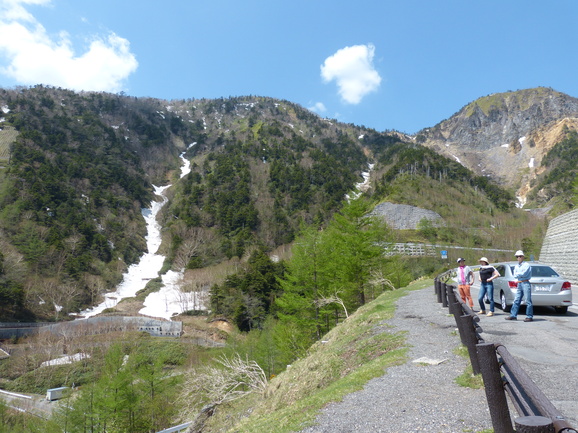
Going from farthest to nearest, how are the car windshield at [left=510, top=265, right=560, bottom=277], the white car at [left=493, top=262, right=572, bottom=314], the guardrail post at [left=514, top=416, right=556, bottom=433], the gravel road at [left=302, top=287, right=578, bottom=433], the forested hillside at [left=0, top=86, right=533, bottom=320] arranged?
the forested hillside at [left=0, top=86, right=533, bottom=320]
the car windshield at [left=510, top=265, right=560, bottom=277]
the white car at [left=493, top=262, right=572, bottom=314]
the gravel road at [left=302, top=287, right=578, bottom=433]
the guardrail post at [left=514, top=416, right=556, bottom=433]

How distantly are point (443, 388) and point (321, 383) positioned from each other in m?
3.31

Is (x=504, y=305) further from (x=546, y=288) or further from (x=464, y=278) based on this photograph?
(x=464, y=278)

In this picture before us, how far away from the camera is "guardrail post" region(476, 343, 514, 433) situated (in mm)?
2947

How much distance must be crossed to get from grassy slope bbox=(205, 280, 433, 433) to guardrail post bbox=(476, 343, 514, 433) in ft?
8.72

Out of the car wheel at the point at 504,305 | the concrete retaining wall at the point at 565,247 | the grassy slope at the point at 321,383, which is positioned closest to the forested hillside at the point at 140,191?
the concrete retaining wall at the point at 565,247

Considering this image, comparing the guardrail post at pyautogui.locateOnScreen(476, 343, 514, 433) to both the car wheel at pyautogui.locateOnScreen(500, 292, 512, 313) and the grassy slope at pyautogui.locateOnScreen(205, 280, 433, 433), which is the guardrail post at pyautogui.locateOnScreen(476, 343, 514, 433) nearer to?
the grassy slope at pyautogui.locateOnScreen(205, 280, 433, 433)

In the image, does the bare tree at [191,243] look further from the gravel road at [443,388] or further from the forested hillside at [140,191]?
the gravel road at [443,388]

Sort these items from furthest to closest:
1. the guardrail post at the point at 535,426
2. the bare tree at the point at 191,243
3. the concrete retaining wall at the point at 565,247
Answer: the bare tree at the point at 191,243, the concrete retaining wall at the point at 565,247, the guardrail post at the point at 535,426

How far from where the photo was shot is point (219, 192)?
113 meters

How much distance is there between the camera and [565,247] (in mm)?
24406

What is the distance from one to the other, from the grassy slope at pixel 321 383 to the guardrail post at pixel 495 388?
266 centimetres

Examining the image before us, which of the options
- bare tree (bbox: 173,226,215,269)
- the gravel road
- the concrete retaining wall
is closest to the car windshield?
the gravel road

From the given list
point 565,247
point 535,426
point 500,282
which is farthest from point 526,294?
point 565,247

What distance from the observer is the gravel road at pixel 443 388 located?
4.26 metres
